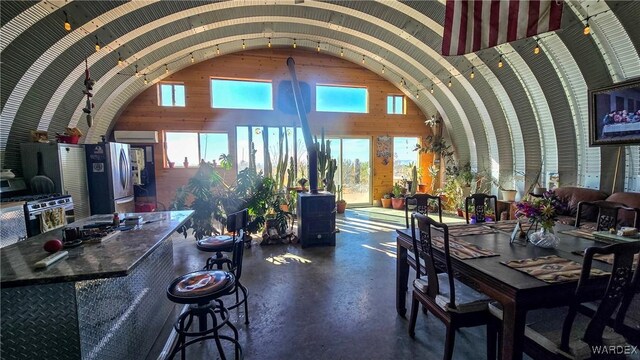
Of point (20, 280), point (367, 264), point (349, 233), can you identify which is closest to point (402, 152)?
point (349, 233)

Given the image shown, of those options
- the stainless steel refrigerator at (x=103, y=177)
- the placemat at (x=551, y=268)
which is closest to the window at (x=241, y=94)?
the stainless steel refrigerator at (x=103, y=177)

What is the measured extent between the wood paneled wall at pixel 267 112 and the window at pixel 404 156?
18 centimetres

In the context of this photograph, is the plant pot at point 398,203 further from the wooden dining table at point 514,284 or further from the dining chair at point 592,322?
the dining chair at point 592,322

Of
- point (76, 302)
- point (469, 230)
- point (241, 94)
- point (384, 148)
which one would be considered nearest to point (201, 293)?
point (76, 302)

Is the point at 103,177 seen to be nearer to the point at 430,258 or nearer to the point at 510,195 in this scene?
the point at 430,258

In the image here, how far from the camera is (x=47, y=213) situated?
378 cm

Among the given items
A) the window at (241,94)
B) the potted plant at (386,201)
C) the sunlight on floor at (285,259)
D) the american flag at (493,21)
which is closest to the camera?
the american flag at (493,21)

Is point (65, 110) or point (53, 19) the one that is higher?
point (53, 19)

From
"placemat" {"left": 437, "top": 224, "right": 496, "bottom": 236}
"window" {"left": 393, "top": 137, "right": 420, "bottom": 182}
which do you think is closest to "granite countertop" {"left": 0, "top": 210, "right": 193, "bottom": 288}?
"placemat" {"left": 437, "top": 224, "right": 496, "bottom": 236}

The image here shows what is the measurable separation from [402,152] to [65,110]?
26.0 feet

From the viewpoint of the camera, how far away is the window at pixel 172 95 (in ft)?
23.0

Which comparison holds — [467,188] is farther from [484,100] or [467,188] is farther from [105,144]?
[105,144]

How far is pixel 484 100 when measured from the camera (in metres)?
6.12

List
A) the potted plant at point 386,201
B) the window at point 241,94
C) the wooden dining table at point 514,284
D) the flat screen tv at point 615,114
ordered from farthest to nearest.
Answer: the potted plant at point 386,201, the window at point 241,94, the flat screen tv at point 615,114, the wooden dining table at point 514,284
